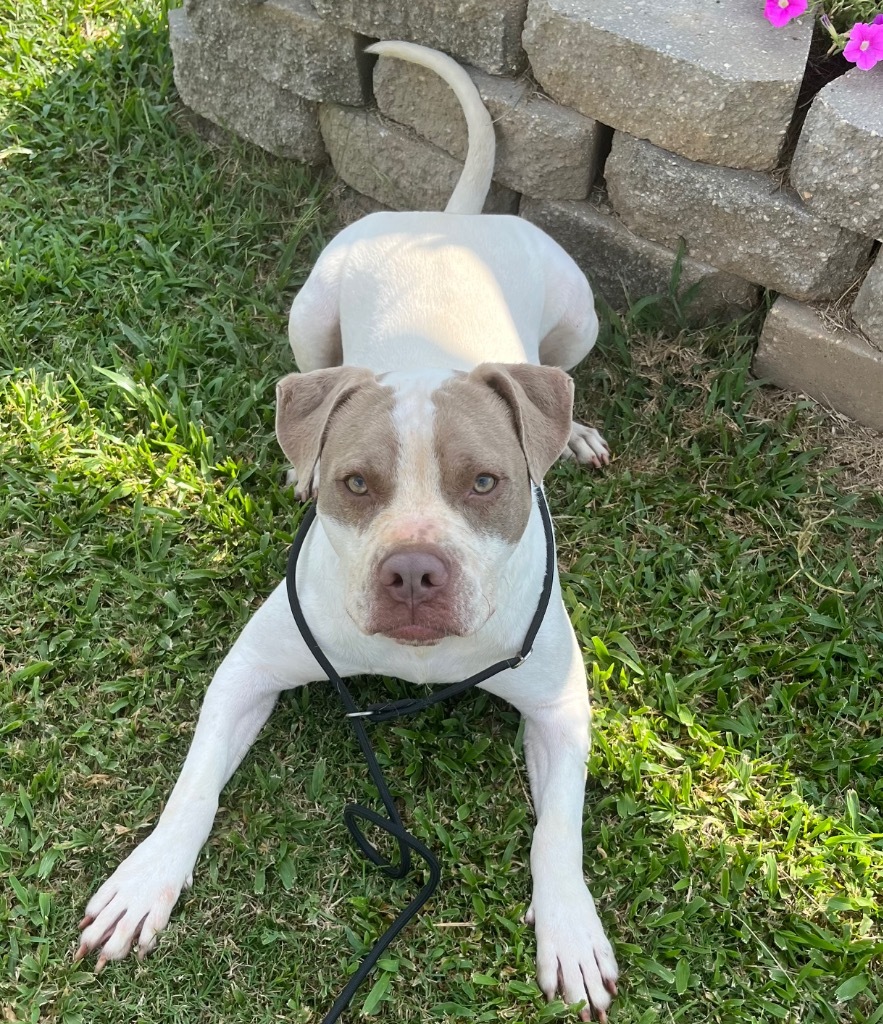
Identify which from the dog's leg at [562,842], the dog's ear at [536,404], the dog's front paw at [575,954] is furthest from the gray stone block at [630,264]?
the dog's front paw at [575,954]

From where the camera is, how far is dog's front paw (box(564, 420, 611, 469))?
4.03 m

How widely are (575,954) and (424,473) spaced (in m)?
1.33

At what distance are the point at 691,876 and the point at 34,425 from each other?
2.74m

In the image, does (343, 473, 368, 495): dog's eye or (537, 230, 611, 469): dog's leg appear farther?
(537, 230, 611, 469): dog's leg

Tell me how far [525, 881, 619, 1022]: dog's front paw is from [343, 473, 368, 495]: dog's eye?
121 cm

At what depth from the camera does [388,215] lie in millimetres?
3820

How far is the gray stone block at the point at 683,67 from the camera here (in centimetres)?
349

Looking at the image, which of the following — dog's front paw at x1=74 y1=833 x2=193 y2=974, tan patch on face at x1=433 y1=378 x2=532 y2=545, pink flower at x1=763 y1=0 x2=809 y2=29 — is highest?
pink flower at x1=763 y1=0 x2=809 y2=29

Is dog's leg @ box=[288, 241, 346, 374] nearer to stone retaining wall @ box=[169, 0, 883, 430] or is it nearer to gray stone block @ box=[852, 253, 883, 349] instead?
stone retaining wall @ box=[169, 0, 883, 430]

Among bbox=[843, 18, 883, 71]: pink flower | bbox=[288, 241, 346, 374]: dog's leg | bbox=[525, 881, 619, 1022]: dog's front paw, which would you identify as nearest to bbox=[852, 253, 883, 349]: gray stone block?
bbox=[843, 18, 883, 71]: pink flower

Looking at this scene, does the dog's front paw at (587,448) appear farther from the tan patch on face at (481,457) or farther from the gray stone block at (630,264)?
the tan patch on face at (481,457)

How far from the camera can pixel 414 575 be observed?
2.46m

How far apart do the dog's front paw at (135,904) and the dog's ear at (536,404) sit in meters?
1.44

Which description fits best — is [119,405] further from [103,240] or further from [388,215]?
[388,215]
